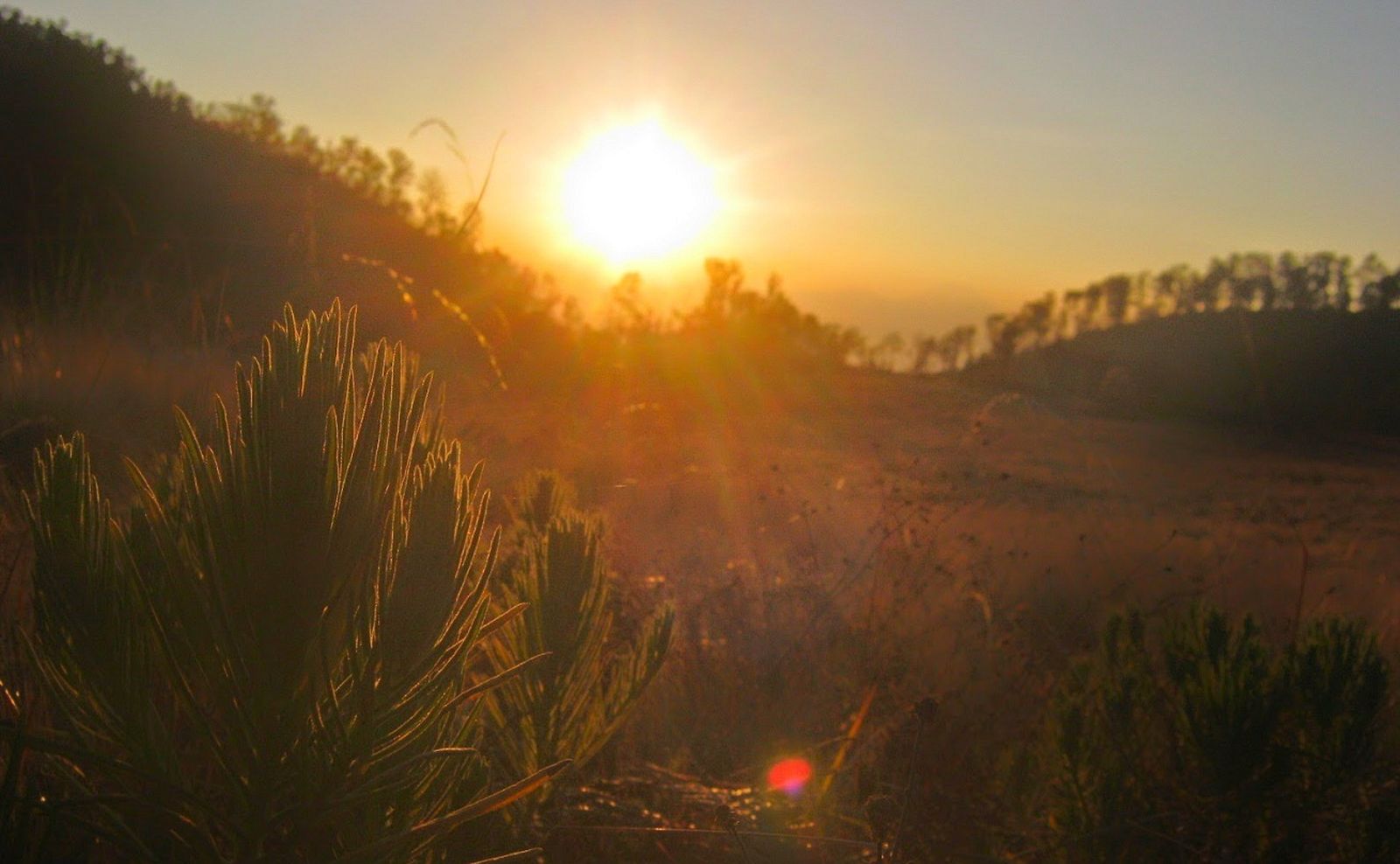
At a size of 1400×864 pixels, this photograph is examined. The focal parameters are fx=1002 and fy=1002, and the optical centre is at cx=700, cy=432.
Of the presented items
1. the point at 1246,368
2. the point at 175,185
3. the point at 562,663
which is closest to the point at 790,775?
the point at 562,663

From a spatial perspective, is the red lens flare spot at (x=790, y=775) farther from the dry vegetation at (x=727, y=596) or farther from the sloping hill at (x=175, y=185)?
the sloping hill at (x=175, y=185)

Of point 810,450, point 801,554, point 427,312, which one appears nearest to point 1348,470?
point 810,450

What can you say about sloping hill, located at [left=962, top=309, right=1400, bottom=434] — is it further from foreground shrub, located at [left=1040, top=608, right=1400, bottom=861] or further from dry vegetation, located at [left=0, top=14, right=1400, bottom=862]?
foreground shrub, located at [left=1040, top=608, right=1400, bottom=861]

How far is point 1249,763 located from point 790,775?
1129mm

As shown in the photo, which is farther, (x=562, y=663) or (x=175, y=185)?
(x=175, y=185)

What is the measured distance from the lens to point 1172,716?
2.63 metres

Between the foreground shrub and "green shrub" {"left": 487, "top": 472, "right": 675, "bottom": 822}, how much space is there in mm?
1511

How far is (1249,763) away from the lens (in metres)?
2.39

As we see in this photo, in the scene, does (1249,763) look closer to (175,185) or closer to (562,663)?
(562,663)

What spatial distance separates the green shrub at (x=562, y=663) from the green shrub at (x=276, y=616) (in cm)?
45

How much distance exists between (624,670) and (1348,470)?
14.1 m

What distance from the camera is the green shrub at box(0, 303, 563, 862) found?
0.69 metres

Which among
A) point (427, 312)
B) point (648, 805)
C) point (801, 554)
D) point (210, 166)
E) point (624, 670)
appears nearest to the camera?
point (624, 670)

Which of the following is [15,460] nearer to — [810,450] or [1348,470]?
[810,450]
